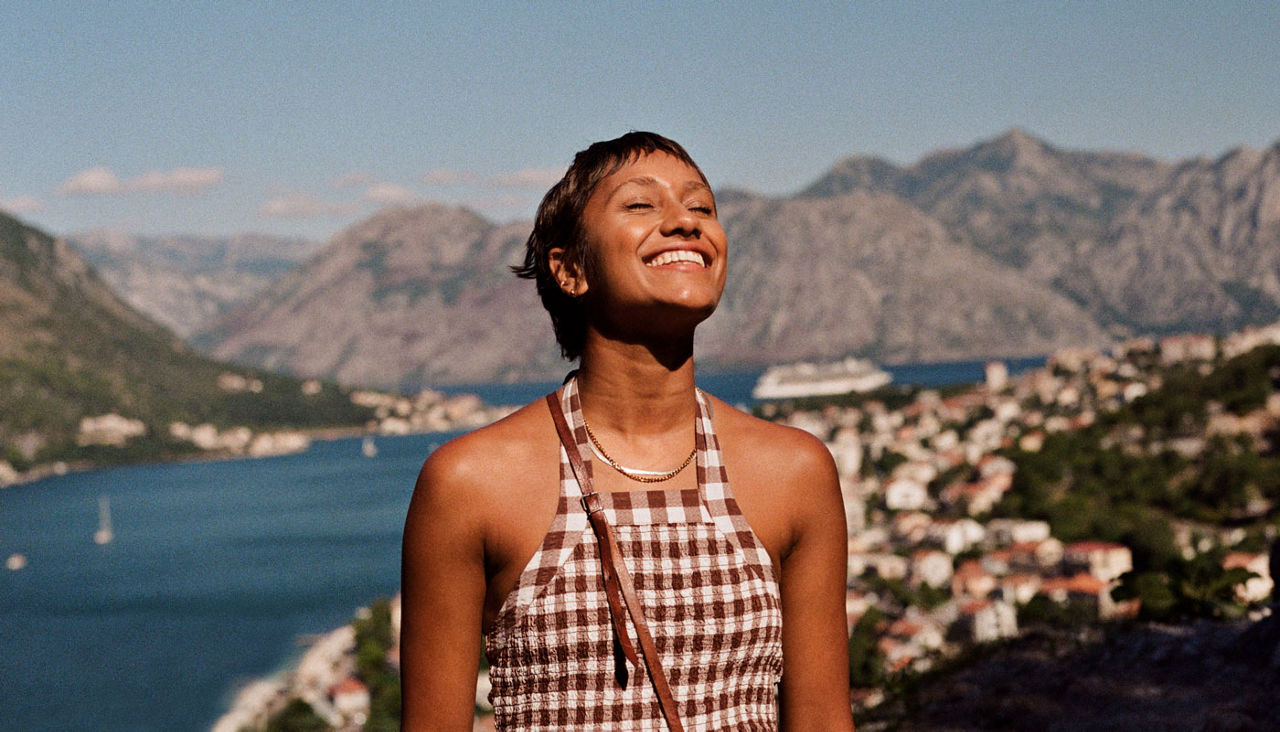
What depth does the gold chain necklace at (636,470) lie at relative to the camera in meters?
1.52

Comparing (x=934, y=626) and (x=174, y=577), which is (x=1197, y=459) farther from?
(x=174, y=577)

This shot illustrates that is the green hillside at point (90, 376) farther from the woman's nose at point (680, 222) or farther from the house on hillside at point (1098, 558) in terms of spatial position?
the woman's nose at point (680, 222)

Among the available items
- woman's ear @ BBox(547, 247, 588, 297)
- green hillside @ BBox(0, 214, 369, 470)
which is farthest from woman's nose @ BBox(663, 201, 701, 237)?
green hillside @ BBox(0, 214, 369, 470)

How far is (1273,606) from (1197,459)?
38189 millimetres

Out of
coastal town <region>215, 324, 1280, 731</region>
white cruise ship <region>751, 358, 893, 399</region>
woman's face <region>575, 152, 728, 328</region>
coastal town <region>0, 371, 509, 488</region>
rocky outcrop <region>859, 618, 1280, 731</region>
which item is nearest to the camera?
woman's face <region>575, 152, 728, 328</region>

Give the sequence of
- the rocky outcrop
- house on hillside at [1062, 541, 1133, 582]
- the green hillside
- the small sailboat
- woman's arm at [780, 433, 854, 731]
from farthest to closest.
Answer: the green hillside
the small sailboat
house on hillside at [1062, 541, 1133, 582]
the rocky outcrop
woman's arm at [780, 433, 854, 731]

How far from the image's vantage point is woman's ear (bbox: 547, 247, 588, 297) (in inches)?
62.6

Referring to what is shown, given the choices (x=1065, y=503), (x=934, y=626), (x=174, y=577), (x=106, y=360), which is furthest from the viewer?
(x=106, y=360)

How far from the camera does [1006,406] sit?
265 ft

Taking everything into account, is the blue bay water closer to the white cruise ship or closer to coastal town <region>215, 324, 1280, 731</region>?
coastal town <region>215, 324, 1280, 731</region>

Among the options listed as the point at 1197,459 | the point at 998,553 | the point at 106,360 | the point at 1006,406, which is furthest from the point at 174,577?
the point at 106,360

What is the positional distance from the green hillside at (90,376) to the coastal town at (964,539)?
6439 centimetres

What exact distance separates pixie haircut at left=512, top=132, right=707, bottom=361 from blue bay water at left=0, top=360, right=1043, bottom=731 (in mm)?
33884

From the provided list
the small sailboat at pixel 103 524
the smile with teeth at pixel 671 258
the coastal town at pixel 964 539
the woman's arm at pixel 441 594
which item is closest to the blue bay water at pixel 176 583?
the small sailboat at pixel 103 524
